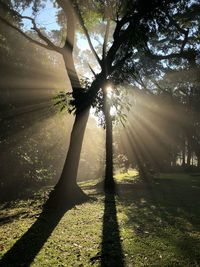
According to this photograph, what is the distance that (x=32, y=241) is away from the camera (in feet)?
33.8

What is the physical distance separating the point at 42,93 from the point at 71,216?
1872 centimetres

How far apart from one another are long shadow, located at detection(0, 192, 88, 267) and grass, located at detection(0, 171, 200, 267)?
35 mm

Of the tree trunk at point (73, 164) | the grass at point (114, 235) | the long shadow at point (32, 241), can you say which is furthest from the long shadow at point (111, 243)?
the tree trunk at point (73, 164)

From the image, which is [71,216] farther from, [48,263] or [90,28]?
[90,28]

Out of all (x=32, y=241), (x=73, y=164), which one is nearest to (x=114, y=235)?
(x=32, y=241)

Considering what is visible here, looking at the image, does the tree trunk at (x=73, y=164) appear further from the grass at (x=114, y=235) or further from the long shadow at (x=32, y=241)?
the long shadow at (x=32, y=241)

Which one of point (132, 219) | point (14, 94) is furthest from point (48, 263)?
point (14, 94)

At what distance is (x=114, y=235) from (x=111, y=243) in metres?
0.93

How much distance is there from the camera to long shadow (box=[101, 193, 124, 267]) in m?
8.21

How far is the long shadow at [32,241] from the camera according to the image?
8.59 meters

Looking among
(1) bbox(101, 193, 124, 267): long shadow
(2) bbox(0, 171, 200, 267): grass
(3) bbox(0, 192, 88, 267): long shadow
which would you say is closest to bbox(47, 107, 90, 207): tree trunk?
(2) bbox(0, 171, 200, 267): grass

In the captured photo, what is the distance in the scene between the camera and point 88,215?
1425cm

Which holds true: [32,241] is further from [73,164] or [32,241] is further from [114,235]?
[73,164]

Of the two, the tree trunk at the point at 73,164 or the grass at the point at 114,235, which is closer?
the grass at the point at 114,235
